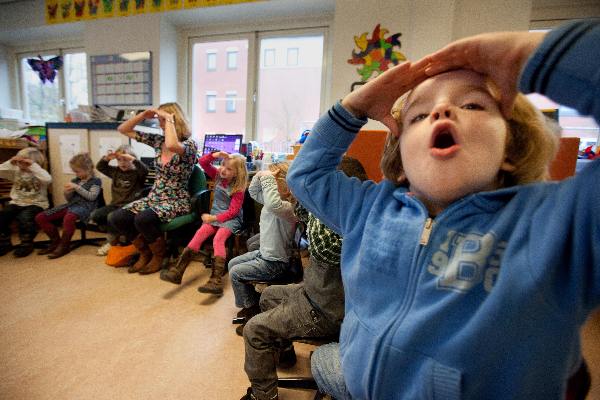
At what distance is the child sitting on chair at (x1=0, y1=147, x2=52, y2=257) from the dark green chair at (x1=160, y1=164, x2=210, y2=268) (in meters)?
1.20

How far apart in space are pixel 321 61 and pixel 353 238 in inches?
120

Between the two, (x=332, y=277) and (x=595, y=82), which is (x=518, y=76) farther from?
(x=332, y=277)

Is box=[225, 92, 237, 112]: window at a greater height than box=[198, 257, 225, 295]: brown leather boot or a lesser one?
greater

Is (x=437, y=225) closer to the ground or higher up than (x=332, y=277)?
higher up

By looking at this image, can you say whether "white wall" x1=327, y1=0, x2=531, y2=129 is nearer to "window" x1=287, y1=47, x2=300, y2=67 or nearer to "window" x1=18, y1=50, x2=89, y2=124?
"window" x1=287, y1=47, x2=300, y2=67

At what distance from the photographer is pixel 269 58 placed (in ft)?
10.9

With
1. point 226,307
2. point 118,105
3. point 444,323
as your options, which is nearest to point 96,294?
point 226,307

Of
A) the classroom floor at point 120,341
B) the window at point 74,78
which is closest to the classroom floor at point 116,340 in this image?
the classroom floor at point 120,341

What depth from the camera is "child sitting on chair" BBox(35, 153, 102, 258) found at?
2.41 metres

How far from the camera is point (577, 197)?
33cm

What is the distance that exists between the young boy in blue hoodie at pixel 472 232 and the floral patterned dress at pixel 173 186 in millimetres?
1792

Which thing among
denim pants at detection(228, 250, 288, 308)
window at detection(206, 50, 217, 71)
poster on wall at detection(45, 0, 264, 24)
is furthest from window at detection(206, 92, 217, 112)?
denim pants at detection(228, 250, 288, 308)

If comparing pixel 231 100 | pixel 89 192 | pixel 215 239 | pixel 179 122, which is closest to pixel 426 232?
pixel 215 239

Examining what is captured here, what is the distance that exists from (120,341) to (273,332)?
911 millimetres
